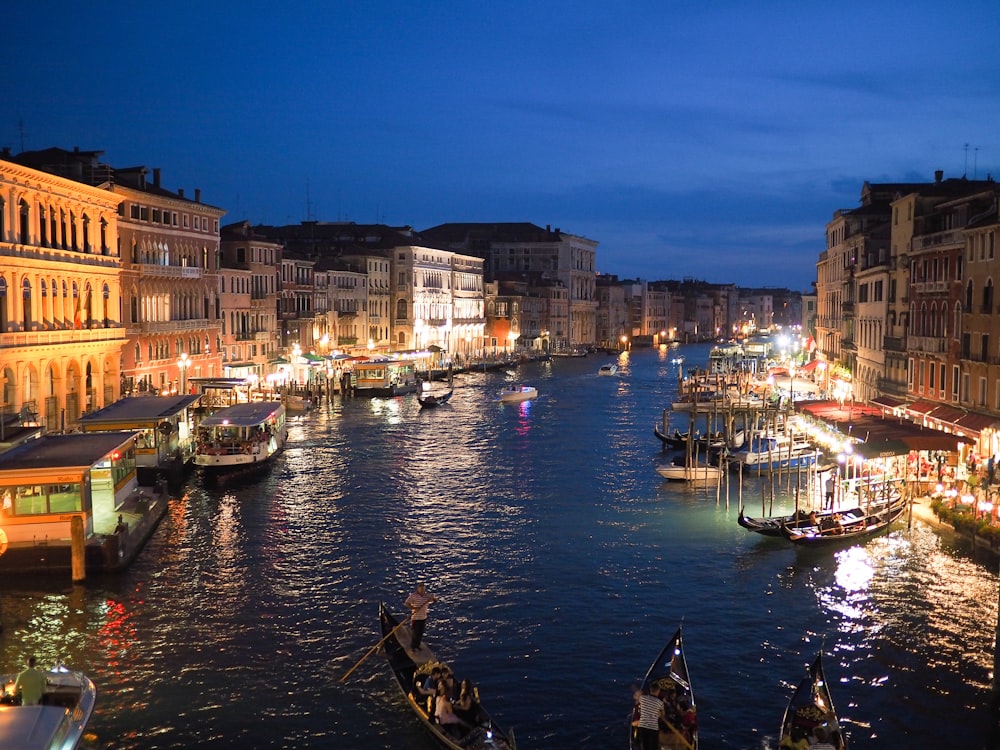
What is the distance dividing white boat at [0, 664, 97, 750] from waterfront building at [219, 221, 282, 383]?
3559 centimetres

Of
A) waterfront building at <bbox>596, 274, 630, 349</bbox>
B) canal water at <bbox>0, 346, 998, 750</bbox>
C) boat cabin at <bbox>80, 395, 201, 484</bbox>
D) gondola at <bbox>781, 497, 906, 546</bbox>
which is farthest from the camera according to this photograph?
waterfront building at <bbox>596, 274, 630, 349</bbox>

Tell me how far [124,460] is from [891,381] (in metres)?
22.5

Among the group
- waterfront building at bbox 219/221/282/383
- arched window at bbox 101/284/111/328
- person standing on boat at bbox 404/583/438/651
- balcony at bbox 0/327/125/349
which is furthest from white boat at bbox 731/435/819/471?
waterfront building at bbox 219/221/282/383

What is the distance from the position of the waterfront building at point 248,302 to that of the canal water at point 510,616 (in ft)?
70.6

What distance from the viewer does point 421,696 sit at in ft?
43.3

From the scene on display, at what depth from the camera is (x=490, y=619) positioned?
56.3 feet

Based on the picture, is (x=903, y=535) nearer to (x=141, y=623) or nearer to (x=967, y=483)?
(x=967, y=483)

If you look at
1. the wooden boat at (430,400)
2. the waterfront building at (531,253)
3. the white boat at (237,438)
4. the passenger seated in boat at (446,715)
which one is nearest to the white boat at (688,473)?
the white boat at (237,438)

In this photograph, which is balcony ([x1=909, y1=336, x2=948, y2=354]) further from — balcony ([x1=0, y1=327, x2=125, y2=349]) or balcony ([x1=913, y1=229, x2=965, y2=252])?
balcony ([x1=0, y1=327, x2=125, y2=349])

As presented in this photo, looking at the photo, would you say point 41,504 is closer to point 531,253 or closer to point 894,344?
point 894,344

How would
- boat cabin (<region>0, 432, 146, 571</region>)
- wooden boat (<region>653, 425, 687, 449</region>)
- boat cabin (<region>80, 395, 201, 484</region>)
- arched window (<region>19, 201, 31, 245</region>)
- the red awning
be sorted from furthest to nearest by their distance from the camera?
wooden boat (<region>653, 425, 687, 449</region>), arched window (<region>19, 201, 31, 245</region>), the red awning, boat cabin (<region>80, 395, 201, 484</region>), boat cabin (<region>0, 432, 146, 571</region>)

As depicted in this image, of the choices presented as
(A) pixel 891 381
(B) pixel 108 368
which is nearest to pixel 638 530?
(A) pixel 891 381

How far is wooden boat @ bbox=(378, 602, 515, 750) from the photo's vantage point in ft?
40.1

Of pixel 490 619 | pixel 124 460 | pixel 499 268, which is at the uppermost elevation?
pixel 499 268
